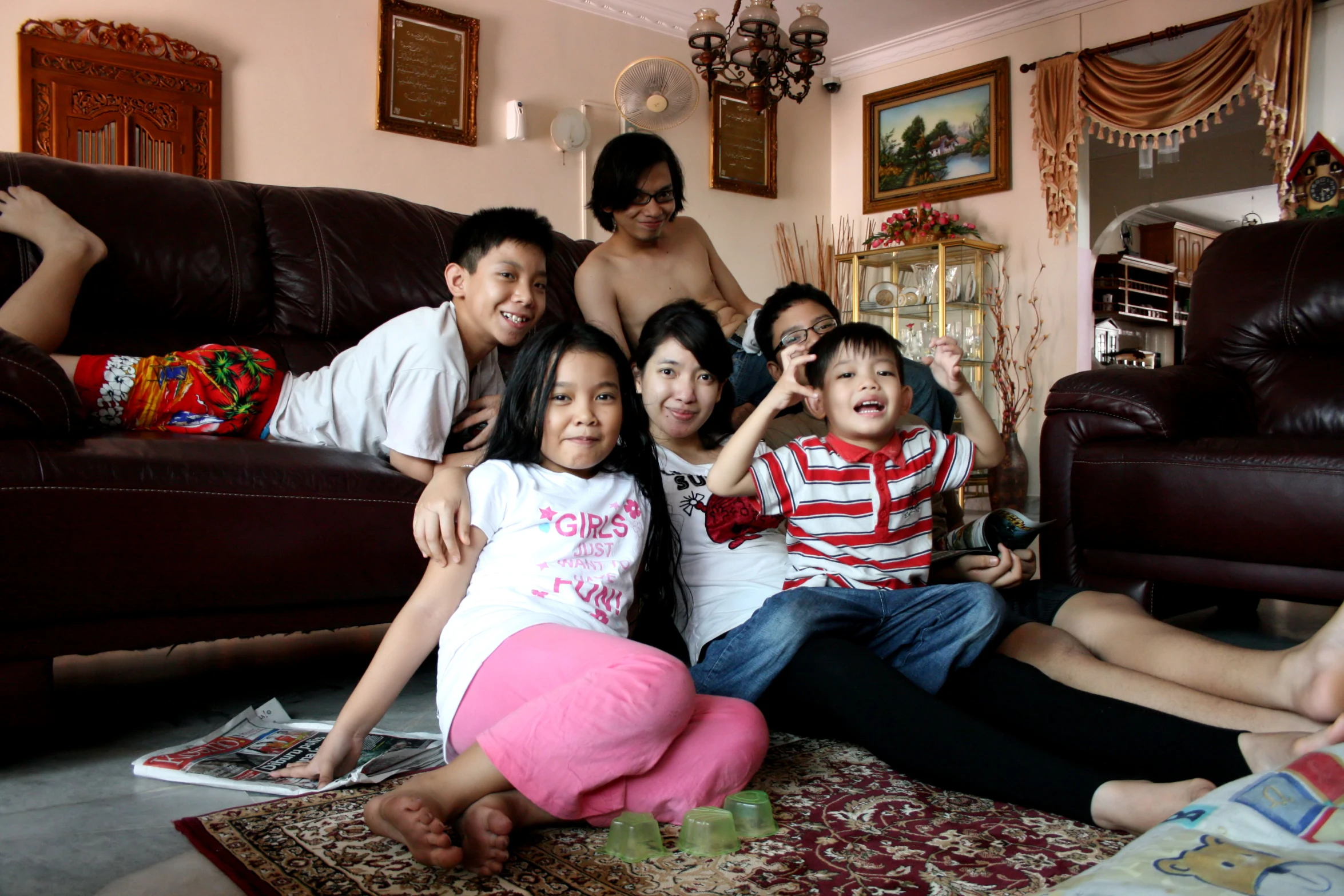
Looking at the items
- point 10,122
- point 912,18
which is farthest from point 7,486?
point 912,18

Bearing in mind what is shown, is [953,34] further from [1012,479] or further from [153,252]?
[153,252]

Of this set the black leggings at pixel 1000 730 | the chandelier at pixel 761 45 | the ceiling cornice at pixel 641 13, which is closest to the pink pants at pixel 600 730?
the black leggings at pixel 1000 730

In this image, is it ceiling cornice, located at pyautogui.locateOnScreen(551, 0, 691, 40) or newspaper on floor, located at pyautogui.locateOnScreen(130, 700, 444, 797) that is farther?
ceiling cornice, located at pyautogui.locateOnScreen(551, 0, 691, 40)

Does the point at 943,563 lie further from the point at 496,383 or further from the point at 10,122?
the point at 10,122

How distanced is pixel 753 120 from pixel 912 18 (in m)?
1.06

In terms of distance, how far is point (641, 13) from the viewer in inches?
215

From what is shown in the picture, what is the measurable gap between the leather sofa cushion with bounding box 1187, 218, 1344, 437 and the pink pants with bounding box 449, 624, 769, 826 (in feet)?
6.66

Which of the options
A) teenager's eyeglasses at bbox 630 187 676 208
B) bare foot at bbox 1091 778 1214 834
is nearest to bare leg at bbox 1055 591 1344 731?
bare foot at bbox 1091 778 1214 834

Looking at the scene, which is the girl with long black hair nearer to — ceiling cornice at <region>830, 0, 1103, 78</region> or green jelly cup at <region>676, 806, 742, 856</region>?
green jelly cup at <region>676, 806, 742, 856</region>

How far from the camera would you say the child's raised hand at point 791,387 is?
1432 millimetres

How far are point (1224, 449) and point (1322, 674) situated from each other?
1076 millimetres

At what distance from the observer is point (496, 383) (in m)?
2.04

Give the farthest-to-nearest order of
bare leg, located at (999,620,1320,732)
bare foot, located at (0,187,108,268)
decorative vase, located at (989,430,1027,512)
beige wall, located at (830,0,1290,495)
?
beige wall, located at (830,0,1290,495) → decorative vase, located at (989,430,1027,512) → bare foot, located at (0,187,108,268) → bare leg, located at (999,620,1320,732)

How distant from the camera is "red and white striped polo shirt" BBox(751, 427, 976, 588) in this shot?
1482 millimetres
